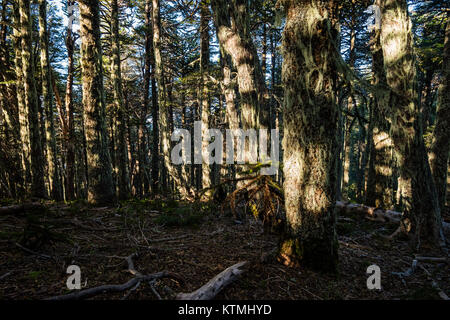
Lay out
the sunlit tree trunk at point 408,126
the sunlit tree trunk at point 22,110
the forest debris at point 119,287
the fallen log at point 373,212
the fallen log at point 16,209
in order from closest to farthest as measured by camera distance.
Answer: the forest debris at point 119,287
the sunlit tree trunk at point 408,126
the fallen log at point 16,209
the fallen log at point 373,212
the sunlit tree trunk at point 22,110

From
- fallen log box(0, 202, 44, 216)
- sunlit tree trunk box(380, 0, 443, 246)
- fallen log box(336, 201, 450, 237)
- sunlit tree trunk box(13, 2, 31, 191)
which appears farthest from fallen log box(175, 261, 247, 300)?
sunlit tree trunk box(13, 2, 31, 191)

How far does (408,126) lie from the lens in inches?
179

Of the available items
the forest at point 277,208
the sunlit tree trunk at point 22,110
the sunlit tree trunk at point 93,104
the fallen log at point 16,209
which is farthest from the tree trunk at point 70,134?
the fallen log at point 16,209

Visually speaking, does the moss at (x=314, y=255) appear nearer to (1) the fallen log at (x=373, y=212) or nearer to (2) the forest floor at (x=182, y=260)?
(2) the forest floor at (x=182, y=260)

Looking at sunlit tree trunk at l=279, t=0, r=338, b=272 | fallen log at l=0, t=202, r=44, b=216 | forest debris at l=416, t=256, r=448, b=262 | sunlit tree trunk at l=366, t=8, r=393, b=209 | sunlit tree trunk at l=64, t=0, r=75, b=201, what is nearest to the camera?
sunlit tree trunk at l=279, t=0, r=338, b=272

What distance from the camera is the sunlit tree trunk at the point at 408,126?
4.54m

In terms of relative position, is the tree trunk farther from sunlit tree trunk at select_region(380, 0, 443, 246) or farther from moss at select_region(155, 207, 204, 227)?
sunlit tree trunk at select_region(380, 0, 443, 246)

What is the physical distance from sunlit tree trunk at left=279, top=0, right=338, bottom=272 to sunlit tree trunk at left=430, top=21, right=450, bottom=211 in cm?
644

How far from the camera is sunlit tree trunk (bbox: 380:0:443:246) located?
454 cm

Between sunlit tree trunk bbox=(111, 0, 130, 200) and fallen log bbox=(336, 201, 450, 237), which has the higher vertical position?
sunlit tree trunk bbox=(111, 0, 130, 200)

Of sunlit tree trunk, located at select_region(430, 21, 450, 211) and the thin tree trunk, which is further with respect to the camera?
the thin tree trunk

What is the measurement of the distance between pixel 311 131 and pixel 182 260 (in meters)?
2.62

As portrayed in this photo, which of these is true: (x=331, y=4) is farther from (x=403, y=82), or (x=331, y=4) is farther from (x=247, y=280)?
(x=247, y=280)

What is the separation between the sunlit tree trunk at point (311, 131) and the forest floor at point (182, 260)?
39 cm
